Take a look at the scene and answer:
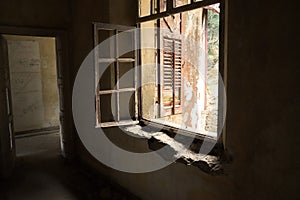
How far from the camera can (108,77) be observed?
278 cm

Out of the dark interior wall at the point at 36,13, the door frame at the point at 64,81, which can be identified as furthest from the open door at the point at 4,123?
the door frame at the point at 64,81

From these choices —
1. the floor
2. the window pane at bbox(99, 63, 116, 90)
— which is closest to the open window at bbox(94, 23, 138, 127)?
the window pane at bbox(99, 63, 116, 90)

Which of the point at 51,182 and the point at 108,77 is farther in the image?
the point at 51,182

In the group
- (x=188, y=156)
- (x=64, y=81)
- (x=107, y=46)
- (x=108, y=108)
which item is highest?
(x=107, y=46)

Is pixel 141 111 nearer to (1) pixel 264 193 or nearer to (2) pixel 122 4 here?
(2) pixel 122 4

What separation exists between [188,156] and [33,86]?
16.0 feet

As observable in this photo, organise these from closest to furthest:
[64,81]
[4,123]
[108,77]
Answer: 1. [108,77]
2. [4,123]
3. [64,81]

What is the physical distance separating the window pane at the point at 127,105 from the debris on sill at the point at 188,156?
320mm

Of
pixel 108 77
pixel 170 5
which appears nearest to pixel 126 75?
pixel 108 77

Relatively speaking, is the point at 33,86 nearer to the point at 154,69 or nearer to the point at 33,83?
the point at 33,83

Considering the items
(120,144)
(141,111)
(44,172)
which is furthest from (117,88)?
(44,172)

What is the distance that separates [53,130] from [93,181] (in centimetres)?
315

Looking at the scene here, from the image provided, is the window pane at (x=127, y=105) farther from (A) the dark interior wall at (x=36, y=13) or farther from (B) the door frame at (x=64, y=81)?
(A) the dark interior wall at (x=36, y=13)

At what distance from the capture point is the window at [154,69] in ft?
7.77
